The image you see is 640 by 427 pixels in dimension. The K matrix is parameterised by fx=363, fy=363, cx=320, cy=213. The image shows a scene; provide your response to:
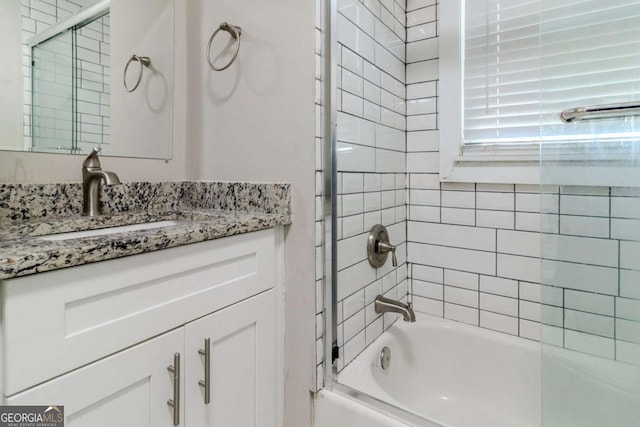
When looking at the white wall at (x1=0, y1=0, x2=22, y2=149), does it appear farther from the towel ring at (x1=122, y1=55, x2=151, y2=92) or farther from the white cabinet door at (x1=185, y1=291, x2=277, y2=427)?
the white cabinet door at (x1=185, y1=291, x2=277, y2=427)

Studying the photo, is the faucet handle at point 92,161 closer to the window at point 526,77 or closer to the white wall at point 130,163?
the white wall at point 130,163

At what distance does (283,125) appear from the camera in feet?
3.78

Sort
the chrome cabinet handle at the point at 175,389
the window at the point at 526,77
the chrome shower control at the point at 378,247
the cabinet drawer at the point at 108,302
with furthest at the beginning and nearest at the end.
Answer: the chrome shower control at the point at 378,247 < the window at the point at 526,77 < the chrome cabinet handle at the point at 175,389 < the cabinet drawer at the point at 108,302

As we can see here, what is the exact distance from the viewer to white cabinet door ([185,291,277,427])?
0.89m

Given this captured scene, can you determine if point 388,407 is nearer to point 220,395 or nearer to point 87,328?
point 220,395

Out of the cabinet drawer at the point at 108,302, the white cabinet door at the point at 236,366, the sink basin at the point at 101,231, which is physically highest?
the sink basin at the point at 101,231

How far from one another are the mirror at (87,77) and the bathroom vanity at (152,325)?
1.55 ft

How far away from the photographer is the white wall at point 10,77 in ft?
3.22

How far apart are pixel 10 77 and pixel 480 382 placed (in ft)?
6.39

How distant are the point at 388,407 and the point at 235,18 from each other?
4.46ft

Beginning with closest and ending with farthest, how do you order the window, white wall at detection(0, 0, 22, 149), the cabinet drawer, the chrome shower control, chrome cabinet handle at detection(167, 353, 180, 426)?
1. the cabinet drawer
2. chrome cabinet handle at detection(167, 353, 180, 426)
3. white wall at detection(0, 0, 22, 149)
4. the window
5. the chrome shower control

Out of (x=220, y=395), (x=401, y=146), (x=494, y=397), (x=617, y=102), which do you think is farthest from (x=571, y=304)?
(x=220, y=395)

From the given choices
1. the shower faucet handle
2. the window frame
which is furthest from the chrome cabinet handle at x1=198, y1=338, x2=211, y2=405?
the window frame

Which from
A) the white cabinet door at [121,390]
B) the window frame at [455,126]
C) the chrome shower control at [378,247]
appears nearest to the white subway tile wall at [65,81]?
the white cabinet door at [121,390]
